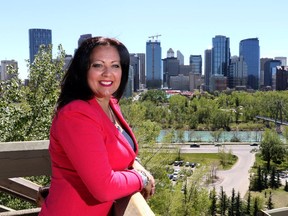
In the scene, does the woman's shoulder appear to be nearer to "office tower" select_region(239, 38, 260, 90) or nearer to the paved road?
the paved road

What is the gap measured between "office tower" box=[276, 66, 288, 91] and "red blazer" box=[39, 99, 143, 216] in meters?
76.5

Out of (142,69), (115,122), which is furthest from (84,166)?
(142,69)

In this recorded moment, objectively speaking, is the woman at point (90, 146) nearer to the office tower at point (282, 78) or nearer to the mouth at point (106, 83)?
the mouth at point (106, 83)

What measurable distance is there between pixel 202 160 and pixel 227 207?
35.2 ft

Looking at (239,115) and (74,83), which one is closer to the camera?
(74,83)

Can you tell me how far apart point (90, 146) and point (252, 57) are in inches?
3741

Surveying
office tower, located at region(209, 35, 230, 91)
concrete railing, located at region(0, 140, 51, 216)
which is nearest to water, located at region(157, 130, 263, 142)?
concrete railing, located at region(0, 140, 51, 216)

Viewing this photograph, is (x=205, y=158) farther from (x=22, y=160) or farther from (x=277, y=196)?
(x=22, y=160)

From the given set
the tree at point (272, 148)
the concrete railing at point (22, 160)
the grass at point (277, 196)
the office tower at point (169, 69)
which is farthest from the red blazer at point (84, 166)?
the office tower at point (169, 69)

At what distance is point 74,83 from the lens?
1045 mm

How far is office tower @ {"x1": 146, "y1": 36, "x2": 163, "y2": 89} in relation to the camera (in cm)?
10444

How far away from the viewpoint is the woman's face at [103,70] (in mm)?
1035

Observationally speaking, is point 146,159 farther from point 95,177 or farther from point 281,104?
point 281,104

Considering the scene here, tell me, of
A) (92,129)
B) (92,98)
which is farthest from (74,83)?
(92,129)
